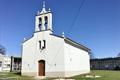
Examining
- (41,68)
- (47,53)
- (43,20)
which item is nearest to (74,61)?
(47,53)

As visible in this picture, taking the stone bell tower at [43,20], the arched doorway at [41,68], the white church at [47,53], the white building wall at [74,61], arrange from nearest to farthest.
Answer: the white church at [47,53]
the white building wall at [74,61]
the arched doorway at [41,68]
the stone bell tower at [43,20]

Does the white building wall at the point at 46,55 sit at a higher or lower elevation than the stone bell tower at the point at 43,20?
lower

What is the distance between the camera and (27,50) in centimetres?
2872

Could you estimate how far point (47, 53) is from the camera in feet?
87.1

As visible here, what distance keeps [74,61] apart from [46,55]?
14.8 feet

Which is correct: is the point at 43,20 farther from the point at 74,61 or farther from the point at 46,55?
the point at 74,61

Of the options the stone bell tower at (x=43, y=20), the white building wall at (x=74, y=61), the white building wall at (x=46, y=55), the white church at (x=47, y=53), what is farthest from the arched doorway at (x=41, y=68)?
the stone bell tower at (x=43, y=20)

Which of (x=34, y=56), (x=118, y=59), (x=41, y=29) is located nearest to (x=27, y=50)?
(x=34, y=56)

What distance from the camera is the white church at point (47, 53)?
25469 millimetres

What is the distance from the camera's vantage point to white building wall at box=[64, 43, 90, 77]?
1016 inches

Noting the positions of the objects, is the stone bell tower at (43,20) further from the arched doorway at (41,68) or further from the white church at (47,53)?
the arched doorway at (41,68)

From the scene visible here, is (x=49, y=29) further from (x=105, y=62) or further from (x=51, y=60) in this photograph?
(x=105, y=62)

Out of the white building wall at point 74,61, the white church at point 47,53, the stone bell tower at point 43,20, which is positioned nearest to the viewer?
the white church at point 47,53

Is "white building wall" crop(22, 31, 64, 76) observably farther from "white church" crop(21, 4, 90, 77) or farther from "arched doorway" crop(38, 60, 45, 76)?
"arched doorway" crop(38, 60, 45, 76)
